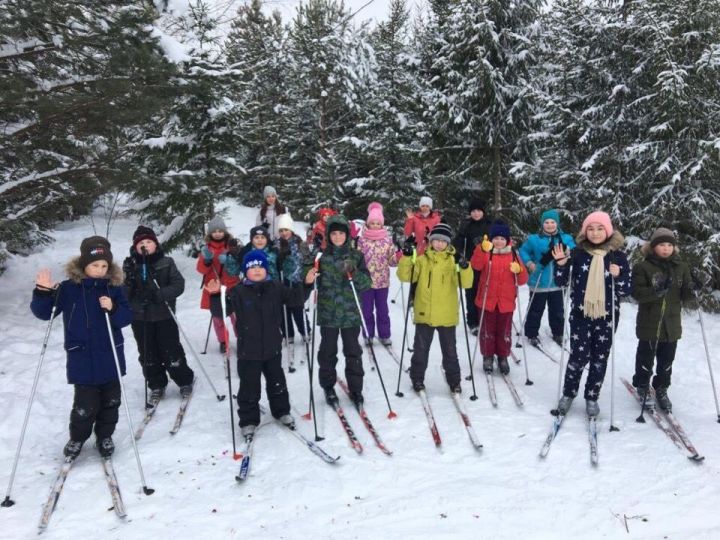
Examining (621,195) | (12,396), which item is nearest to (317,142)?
(621,195)

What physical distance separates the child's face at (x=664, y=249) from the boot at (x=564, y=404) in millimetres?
1881

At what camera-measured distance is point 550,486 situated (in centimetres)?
418

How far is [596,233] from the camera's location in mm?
5148

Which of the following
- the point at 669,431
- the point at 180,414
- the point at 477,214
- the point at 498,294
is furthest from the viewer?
the point at 477,214

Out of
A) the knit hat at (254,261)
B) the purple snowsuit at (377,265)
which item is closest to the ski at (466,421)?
the purple snowsuit at (377,265)

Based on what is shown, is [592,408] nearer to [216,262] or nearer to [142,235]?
[216,262]

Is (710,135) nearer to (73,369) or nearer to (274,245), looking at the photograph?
(274,245)

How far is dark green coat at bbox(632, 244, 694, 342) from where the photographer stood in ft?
17.4

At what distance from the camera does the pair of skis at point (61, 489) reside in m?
3.80

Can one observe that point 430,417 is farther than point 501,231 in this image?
No

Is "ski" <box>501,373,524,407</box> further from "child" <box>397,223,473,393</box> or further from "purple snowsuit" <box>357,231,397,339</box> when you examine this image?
"purple snowsuit" <box>357,231,397,339</box>

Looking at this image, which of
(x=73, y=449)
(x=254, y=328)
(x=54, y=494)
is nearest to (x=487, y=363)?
(x=254, y=328)

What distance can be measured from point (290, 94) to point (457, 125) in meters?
14.2

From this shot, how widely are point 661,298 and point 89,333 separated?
598cm
